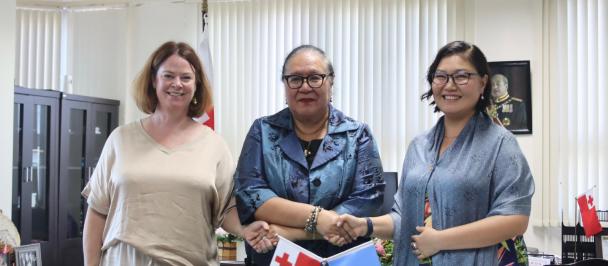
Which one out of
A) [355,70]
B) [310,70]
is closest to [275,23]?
[355,70]

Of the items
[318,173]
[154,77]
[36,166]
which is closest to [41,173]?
[36,166]

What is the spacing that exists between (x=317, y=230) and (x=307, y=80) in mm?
448

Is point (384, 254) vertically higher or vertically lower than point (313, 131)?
lower

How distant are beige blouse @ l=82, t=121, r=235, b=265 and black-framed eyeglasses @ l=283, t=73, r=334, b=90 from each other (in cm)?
38

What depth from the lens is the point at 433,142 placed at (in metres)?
Result: 1.80

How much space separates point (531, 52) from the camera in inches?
182

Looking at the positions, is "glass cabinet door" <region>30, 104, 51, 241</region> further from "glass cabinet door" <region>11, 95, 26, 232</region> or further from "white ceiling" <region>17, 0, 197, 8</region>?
"white ceiling" <region>17, 0, 197, 8</region>

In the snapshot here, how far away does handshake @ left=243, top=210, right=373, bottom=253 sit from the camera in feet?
5.52

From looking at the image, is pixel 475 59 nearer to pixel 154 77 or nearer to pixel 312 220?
pixel 312 220

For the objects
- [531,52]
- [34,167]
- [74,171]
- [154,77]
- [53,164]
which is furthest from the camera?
[74,171]

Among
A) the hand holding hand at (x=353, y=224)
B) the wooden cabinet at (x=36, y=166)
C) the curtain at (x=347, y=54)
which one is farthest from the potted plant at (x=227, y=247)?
the hand holding hand at (x=353, y=224)

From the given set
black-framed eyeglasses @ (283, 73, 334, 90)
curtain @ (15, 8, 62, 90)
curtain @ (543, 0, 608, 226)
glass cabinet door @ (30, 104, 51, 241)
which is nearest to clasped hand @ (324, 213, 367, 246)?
black-framed eyeglasses @ (283, 73, 334, 90)

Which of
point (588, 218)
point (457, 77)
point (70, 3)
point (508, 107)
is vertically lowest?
point (588, 218)

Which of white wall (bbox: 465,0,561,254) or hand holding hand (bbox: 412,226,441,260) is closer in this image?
hand holding hand (bbox: 412,226,441,260)
